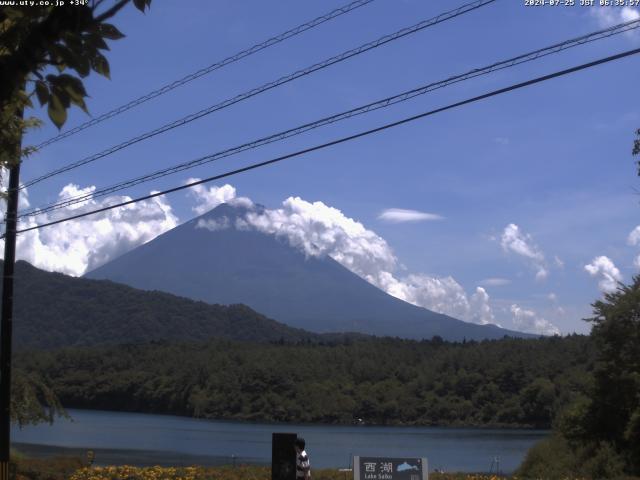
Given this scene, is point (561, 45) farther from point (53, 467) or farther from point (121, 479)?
point (53, 467)

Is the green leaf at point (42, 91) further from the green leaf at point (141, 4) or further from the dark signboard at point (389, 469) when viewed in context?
the dark signboard at point (389, 469)

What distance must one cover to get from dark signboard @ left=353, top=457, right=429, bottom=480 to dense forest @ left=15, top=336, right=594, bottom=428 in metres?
70.2

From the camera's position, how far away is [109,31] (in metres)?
3.57

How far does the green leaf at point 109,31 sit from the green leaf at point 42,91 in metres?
0.34

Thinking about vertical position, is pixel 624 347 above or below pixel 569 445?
above

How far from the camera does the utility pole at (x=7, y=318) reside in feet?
54.4

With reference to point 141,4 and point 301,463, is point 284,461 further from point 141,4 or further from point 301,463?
point 141,4

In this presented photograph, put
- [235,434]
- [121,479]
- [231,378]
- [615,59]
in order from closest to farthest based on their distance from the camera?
[615,59] → [121,479] → [235,434] → [231,378]

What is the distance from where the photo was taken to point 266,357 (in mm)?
109875

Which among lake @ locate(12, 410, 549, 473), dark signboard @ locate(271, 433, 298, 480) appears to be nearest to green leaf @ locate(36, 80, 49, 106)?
dark signboard @ locate(271, 433, 298, 480)

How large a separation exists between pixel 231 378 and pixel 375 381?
1757cm

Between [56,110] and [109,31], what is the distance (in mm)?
408

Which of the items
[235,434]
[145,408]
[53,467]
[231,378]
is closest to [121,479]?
[53,467]

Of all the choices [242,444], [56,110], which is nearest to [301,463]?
[56,110]
